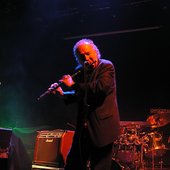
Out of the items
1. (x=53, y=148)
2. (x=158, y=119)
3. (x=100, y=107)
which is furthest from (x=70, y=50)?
(x=100, y=107)

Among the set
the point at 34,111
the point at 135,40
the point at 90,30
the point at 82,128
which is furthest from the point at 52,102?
the point at 82,128

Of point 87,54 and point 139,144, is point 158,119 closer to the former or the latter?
point 139,144

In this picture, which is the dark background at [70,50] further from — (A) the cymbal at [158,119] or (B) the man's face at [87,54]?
(B) the man's face at [87,54]

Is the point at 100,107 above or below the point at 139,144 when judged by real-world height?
above

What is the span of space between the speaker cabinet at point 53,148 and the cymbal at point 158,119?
A: 158cm

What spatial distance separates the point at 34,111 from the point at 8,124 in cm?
64

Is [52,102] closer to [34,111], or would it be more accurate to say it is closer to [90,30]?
[34,111]

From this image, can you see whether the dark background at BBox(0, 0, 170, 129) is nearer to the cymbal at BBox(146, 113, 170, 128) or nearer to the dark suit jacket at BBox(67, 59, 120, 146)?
the cymbal at BBox(146, 113, 170, 128)

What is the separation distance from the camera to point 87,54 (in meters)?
3.24

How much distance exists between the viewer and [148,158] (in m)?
6.29

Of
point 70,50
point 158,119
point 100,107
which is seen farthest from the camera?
point 70,50

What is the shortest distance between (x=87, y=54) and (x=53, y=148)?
2.25 metres

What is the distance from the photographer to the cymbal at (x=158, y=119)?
585 cm

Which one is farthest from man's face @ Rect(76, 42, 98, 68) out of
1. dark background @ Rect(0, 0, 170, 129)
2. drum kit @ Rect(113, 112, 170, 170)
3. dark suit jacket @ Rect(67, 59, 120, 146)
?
dark background @ Rect(0, 0, 170, 129)
